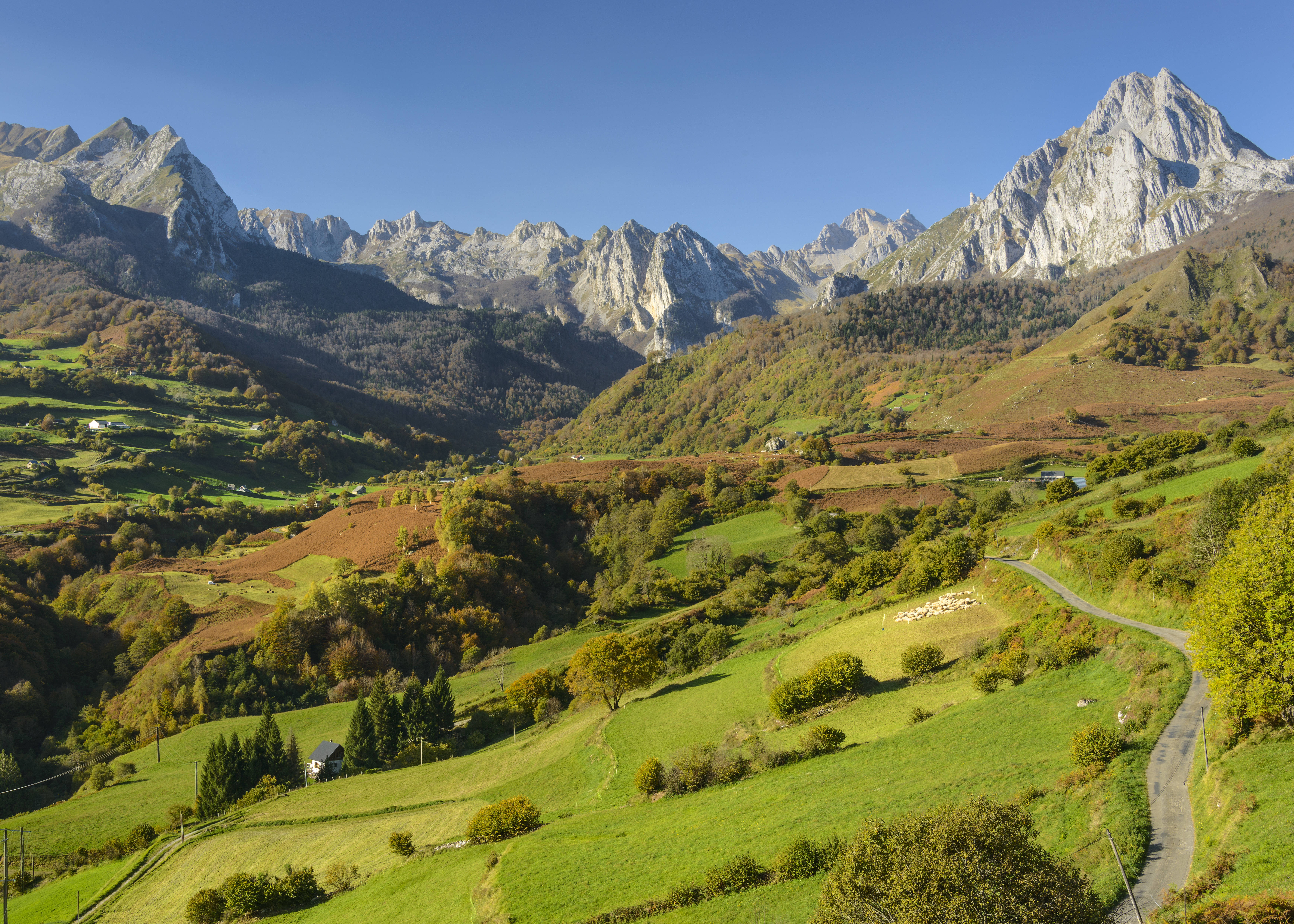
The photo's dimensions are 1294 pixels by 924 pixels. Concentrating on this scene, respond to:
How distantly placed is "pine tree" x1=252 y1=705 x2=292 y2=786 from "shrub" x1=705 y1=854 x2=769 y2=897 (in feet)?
126

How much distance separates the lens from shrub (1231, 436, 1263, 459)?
46.5m

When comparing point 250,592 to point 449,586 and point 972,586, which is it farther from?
point 972,586

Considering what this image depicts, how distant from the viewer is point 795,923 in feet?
51.6

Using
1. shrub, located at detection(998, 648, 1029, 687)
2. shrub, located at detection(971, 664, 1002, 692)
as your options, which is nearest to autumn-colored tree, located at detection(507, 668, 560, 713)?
shrub, located at detection(971, 664, 1002, 692)

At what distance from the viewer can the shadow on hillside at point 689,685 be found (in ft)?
146

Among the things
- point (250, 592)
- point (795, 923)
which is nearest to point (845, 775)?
point (795, 923)

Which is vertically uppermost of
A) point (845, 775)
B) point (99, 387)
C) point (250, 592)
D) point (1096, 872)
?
point (99, 387)

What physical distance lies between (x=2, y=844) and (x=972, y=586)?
6041 cm

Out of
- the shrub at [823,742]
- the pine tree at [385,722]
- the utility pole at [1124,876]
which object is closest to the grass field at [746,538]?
the pine tree at [385,722]

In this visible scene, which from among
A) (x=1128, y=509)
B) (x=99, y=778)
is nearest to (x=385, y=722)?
(x=99, y=778)

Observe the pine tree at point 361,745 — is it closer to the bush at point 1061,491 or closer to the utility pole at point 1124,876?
the utility pole at point 1124,876

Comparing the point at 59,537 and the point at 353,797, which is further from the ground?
the point at 59,537

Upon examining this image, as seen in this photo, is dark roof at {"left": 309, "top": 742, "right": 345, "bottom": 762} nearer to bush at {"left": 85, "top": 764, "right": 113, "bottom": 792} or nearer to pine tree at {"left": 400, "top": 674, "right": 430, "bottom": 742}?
pine tree at {"left": 400, "top": 674, "right": 430, "bottom": 742}

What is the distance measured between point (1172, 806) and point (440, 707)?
1753 inches
